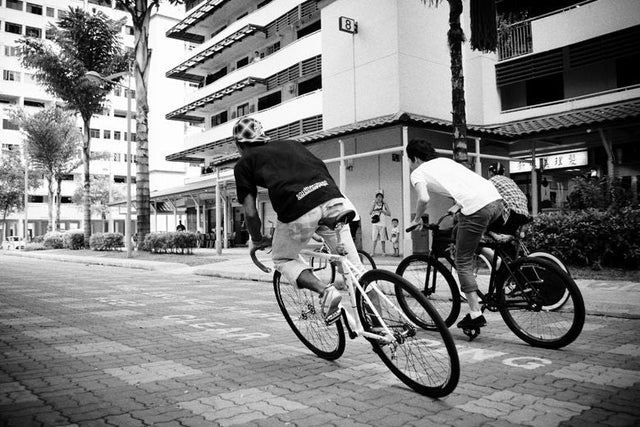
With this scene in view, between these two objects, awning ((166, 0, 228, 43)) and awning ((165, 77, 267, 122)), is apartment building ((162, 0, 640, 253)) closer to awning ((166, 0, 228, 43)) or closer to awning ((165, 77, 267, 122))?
awning ((165, 77, 267, 122))

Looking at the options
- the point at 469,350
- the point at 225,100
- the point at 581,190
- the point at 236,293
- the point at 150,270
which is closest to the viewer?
the point at 469,350

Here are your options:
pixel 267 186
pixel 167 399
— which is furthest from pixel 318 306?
pixel 167 399

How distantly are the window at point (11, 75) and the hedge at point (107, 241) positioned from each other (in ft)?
141

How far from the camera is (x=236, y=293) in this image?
30.1 ft

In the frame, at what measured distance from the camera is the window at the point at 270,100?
27.9 metres

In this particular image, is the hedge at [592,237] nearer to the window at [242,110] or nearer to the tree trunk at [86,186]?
the window at [242,110]

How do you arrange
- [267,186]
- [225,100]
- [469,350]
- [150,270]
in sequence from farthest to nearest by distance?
[225,100] → [150,270] → [469,350] → [267,186]

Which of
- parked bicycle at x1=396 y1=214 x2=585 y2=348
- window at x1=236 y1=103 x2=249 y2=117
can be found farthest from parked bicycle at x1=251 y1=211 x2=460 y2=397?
window at x1=236 y1=103 x2=249 y2=117

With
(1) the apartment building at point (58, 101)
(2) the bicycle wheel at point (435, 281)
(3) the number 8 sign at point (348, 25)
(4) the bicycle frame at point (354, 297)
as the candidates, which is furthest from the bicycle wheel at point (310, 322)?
(1) the apartment building at point (58, 101)

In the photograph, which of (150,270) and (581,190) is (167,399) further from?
(150,270)

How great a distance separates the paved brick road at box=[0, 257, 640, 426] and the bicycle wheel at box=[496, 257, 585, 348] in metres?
0.16

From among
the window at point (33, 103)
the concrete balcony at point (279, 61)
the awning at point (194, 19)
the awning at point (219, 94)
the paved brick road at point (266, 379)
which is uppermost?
the window at point (33, 103)

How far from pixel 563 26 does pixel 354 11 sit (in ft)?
25.2

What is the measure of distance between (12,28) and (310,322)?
69.7 m
